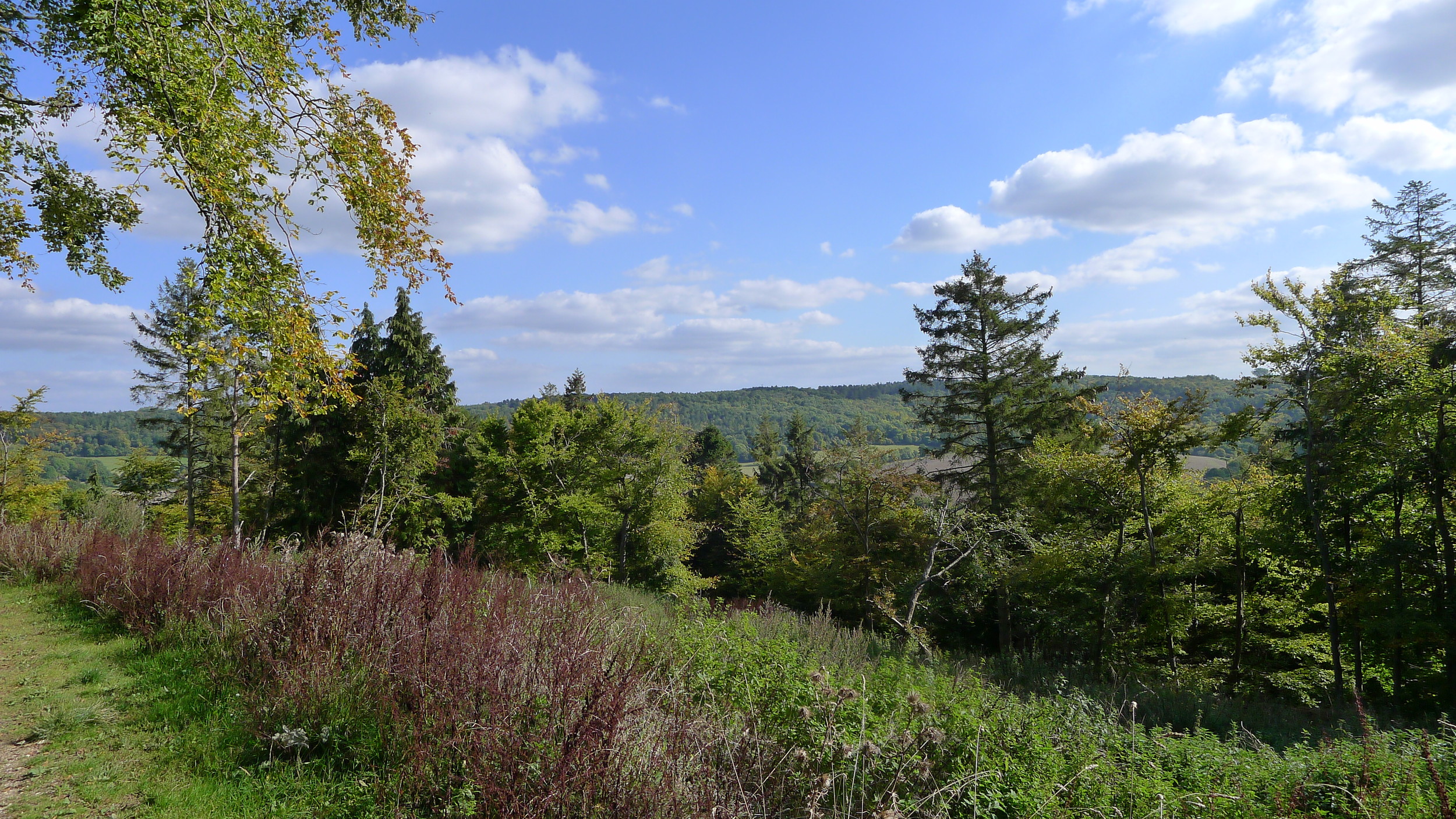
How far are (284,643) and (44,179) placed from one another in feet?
19.5

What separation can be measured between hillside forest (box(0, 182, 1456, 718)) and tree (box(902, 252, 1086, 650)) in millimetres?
Answer: 105

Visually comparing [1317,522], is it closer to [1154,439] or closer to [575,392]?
[1154,439]

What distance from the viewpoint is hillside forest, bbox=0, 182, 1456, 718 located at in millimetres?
13078

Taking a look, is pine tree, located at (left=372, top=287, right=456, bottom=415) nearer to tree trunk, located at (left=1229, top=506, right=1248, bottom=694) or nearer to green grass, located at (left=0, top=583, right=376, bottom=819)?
green grass, located at (left=0, top=583, right=376, bottom=819)

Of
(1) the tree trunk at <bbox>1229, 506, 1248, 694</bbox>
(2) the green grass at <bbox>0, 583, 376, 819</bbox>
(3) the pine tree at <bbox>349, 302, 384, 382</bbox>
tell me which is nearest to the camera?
(2) the green grass at <bbox>0, 583, 376, 819</bbox>

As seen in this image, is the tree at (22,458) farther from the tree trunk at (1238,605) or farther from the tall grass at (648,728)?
the tree trunk at (1238,605)

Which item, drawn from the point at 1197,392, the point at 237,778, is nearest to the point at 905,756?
the point at 237,778

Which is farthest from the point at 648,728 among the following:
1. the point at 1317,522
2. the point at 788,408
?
the point at 788,408

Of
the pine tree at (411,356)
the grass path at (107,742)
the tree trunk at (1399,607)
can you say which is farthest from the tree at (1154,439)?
the pine tree at (411,356)

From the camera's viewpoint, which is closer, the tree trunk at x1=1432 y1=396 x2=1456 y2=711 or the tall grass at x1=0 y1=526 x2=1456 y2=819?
the tall grass at x1=0 y1=526 x2=1456 y2=819

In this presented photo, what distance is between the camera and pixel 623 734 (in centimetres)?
311

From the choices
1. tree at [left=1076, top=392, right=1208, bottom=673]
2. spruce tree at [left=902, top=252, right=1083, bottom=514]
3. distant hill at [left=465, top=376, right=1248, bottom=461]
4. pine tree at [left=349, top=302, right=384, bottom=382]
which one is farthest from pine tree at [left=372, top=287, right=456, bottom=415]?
distant hill at [left=465, top=376, right=1248, bottom=461]

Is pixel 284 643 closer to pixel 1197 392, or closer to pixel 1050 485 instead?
pixel 1050 485

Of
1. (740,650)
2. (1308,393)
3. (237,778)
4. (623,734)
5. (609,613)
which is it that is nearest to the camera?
(623,734)
